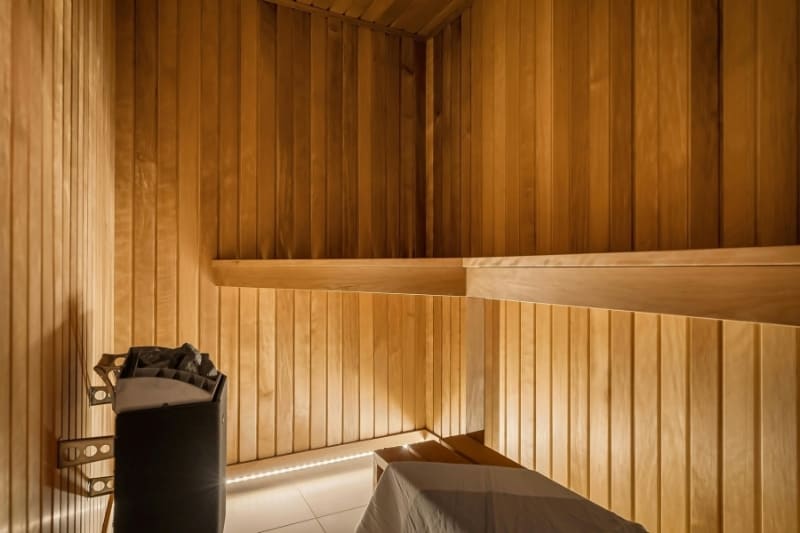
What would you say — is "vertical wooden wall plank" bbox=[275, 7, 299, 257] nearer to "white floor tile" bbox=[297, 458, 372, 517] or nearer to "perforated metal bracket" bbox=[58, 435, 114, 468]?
"white floor tile" bbox=[297, 458, 372, 517]

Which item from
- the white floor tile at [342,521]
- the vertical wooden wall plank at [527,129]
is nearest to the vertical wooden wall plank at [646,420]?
the vertical wooden wall plank at [527,129]

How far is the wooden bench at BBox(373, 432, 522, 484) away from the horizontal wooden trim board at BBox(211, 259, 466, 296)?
0.57 meters

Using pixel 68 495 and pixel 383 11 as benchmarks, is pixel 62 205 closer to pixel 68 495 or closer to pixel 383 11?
pixel 68 495

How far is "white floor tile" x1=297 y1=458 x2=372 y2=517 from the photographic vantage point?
8.36ft

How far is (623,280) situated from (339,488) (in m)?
2.23

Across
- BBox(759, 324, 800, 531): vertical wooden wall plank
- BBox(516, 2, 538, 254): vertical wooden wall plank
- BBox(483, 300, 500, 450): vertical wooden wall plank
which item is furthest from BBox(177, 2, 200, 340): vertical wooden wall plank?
BBox(759, 324, 800, 531): vertical wooden wall plank

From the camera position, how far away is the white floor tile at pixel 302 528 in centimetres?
230

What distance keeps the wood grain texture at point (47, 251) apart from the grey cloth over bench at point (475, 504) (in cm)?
83

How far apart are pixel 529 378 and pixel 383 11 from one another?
8.15 ft

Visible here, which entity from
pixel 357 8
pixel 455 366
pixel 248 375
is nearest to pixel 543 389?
pixel 455 366

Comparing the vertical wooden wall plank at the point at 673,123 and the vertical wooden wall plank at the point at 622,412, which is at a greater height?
the vertical wooden wall plank at the point at 673,123

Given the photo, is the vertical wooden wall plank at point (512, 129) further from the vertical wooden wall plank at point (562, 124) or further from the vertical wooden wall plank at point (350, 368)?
the vertical wooden wall plank at point (350, 368)

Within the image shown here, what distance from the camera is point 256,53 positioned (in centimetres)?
274

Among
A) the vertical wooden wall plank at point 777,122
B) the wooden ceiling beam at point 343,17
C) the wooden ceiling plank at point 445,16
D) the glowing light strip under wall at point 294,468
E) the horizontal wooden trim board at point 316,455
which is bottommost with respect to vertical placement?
the glowing light strip under wall at point 294,468
